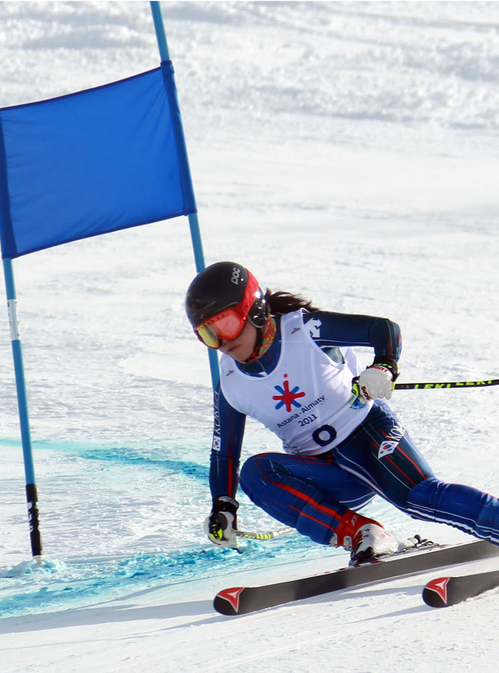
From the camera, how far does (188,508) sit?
391 cm

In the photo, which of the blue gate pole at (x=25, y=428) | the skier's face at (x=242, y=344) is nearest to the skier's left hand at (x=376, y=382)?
the skier's face at (x=242, y=344)

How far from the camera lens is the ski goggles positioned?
2.89 m

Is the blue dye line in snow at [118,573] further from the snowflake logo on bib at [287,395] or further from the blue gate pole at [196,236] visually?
the blue gate pole at [196,236]

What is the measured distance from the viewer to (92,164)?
3.90 m

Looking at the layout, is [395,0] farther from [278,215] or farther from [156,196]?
[156,196]

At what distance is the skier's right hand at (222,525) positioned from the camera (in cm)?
308

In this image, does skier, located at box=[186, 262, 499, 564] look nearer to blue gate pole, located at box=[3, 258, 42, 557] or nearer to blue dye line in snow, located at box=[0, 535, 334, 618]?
blue dye line in snow, located at box=[0, 535, 334, 618]

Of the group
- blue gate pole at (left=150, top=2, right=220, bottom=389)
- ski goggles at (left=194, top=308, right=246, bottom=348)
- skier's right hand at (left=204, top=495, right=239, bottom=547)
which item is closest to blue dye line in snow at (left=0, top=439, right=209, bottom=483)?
blue gate pole at (left=150, top=2, right=220, bottom=389)

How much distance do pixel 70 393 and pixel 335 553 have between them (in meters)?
2.50

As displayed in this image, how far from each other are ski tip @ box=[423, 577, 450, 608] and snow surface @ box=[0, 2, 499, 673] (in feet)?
0.09

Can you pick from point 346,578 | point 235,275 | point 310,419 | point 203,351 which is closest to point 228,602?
point 346,578

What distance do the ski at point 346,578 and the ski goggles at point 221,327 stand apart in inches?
30.2

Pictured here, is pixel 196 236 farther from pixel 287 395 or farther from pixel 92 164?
pixel 287 395

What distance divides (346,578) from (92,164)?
205 cm
